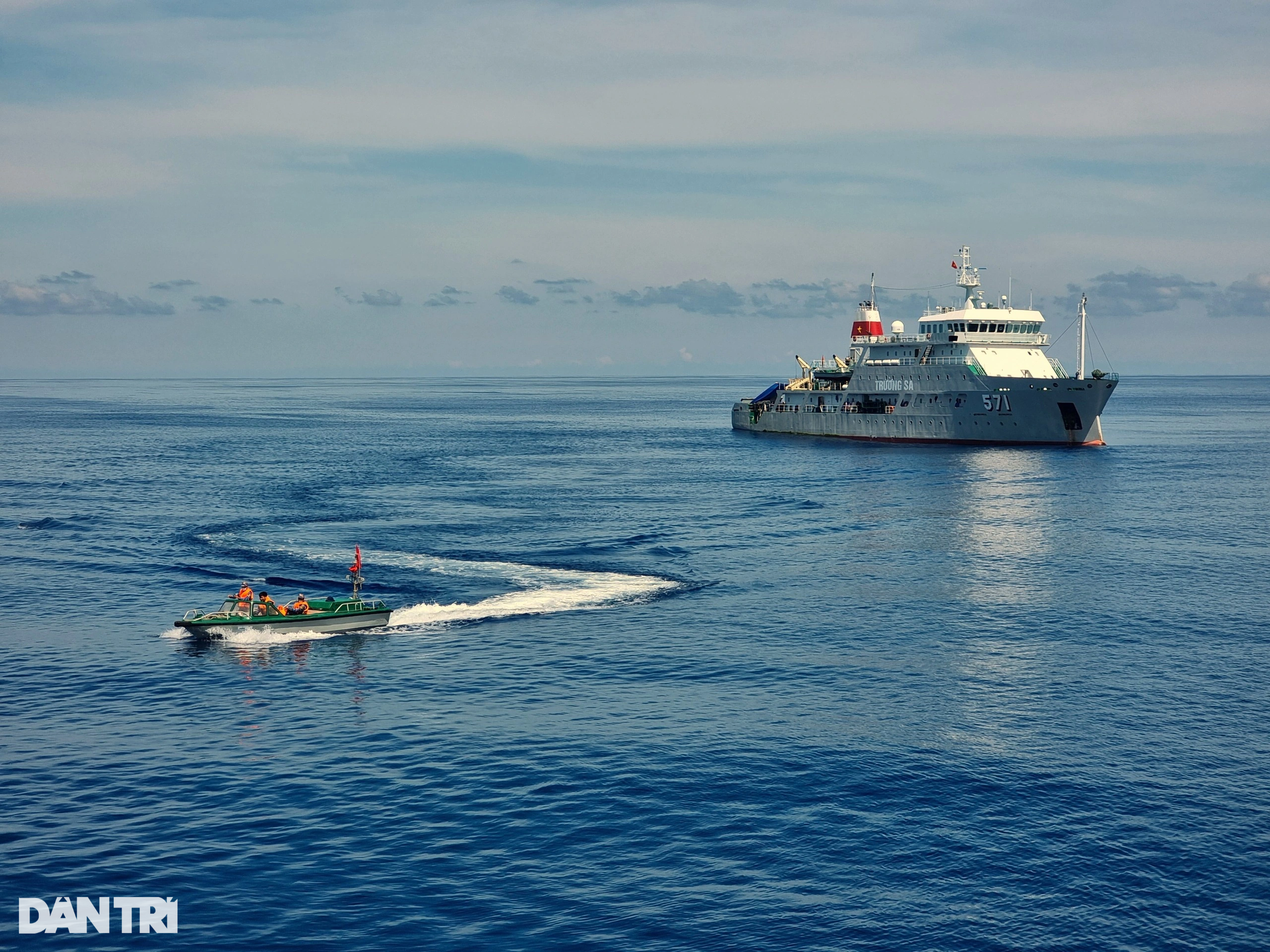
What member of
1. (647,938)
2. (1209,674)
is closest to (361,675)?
(647,938)

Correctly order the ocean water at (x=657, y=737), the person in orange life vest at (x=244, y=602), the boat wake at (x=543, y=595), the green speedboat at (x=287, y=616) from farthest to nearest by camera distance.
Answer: the boat wake at (x=543, y=595), the person in orange life vest at (x=244, y=602), the green speedboat at (x=287, y=616), the ocean water at (x=657, y=737)

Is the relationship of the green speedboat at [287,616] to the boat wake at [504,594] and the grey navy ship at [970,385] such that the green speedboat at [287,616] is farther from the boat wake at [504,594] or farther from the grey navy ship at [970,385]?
the grey navy ship at [970,385]

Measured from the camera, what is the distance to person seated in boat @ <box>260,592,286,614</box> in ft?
190

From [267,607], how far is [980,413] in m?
111

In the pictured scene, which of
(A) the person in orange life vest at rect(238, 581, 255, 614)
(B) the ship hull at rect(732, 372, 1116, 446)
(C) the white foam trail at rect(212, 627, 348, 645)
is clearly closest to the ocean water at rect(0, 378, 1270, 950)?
(C) the white foam trail at rect(212, 627, 348, 645)

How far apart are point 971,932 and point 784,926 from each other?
4806 millimetres

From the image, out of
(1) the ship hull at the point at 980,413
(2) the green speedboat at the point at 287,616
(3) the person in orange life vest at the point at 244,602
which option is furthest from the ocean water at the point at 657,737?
(1) the ship hull at the point at 980,413

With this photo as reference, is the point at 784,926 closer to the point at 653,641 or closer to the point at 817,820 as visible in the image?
the point at 817,820

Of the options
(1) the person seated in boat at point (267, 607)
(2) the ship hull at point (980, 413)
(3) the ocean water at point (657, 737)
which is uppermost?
(2) the ship hull at point (980, 413)

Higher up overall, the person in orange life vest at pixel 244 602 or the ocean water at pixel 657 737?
the person in orange life vest at pixel 244 602

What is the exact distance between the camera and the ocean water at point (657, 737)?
29.4 meters

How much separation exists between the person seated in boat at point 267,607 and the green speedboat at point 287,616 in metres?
0.03

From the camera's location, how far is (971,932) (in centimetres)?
2780

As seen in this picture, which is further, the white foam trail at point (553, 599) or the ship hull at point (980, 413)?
the ship hull at point (980, 413)
